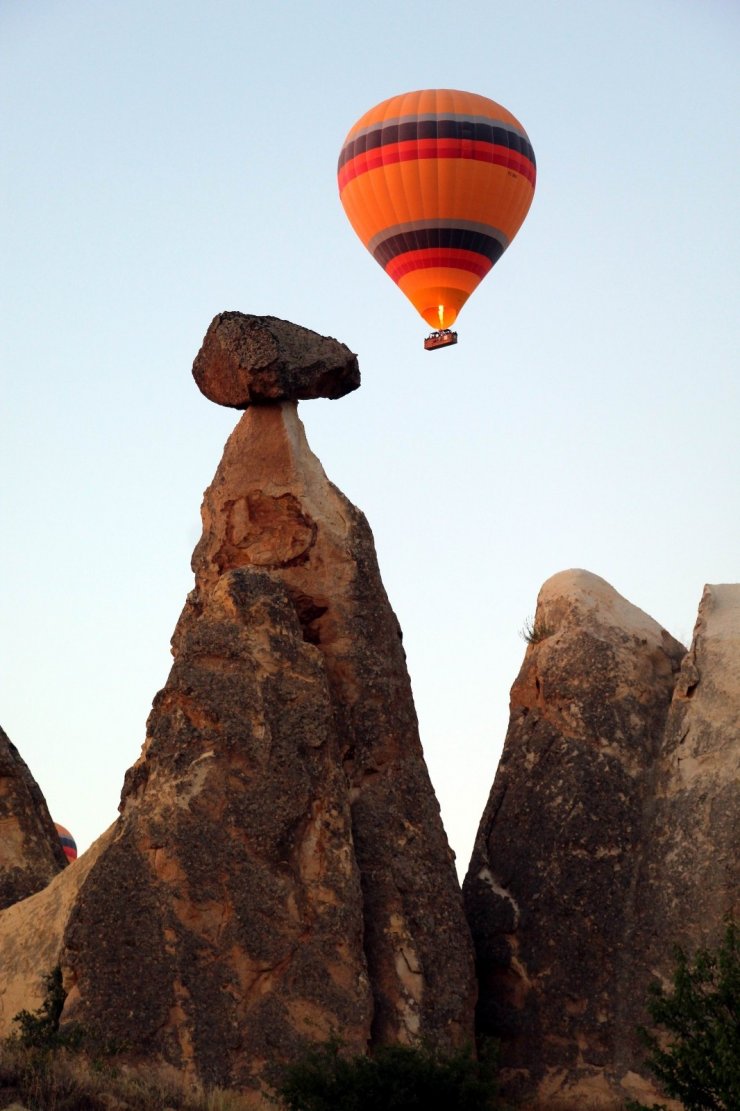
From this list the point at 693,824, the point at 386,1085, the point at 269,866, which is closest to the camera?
the point at 386,1085

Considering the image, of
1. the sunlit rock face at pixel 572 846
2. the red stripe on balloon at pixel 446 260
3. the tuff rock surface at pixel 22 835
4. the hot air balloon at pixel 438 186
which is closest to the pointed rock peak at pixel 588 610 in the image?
the sunlit rock face at pixel 572 846

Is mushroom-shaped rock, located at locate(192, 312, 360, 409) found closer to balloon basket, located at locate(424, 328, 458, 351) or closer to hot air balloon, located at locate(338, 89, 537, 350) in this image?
hot air balloon, located at locate(338, 89, 537, 350)

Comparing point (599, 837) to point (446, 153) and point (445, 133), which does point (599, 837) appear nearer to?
point (446, 153)

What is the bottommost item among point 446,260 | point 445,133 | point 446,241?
point 446,260

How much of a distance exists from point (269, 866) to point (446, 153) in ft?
67.2

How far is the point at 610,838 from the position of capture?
22.8 m

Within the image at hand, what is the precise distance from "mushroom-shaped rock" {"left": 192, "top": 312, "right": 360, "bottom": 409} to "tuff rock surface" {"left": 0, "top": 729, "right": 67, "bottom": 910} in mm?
4898

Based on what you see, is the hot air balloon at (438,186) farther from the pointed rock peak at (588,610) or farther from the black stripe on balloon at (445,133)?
the pointed rock peak at (588,610)

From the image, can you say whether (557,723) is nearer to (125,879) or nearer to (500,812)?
(500,812)

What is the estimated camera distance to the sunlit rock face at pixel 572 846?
72.2 feet

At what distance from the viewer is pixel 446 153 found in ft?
125

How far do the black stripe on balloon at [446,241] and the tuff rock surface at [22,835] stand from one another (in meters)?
17.2

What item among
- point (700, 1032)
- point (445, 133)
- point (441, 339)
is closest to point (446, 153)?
point (445, 133)

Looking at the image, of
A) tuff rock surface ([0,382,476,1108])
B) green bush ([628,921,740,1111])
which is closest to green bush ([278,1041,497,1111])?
tuff rock surface ([0,382,476,1108])
